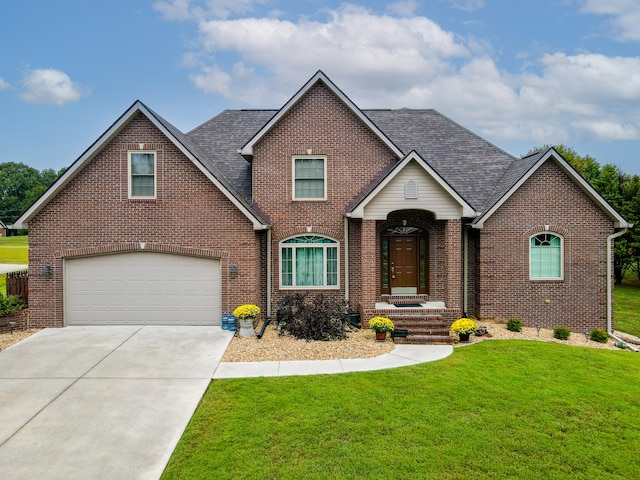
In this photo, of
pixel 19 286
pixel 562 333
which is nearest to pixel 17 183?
pixel 19 286

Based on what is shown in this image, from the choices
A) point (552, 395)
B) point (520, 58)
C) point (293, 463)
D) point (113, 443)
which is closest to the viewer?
point (293, 463)

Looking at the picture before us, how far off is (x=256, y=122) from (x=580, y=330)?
15027mm

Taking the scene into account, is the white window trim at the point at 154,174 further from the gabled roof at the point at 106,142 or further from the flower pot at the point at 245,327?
the flower pot at the point at 245,327

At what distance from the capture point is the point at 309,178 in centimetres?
1393

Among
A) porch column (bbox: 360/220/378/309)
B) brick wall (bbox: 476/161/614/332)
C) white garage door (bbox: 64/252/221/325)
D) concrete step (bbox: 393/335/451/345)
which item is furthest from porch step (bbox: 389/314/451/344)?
white garage door (bbox: 64/252/221/325)

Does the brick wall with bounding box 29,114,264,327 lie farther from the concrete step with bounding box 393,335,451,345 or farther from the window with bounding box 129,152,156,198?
the concrete step with bounding box 393,335,451,345

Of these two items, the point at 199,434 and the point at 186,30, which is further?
the point at 186,30

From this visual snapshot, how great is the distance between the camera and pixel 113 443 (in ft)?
19.3

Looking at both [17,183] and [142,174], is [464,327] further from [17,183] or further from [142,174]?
[17,183]

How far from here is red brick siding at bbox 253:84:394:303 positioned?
13805 millimetres

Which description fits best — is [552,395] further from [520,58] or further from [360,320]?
[520,58]

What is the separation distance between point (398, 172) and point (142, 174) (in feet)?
26.8

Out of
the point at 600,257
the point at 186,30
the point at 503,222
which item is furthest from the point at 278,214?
the point at 600,257

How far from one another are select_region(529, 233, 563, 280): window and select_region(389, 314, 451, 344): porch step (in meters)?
4.06
